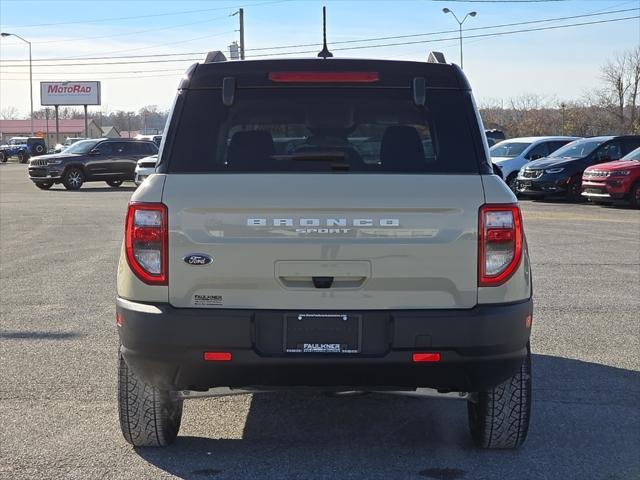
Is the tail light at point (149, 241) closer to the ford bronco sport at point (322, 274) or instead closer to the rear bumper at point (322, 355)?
the ford bronco sport at point (322, 274)

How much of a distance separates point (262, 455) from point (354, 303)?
4.04ft

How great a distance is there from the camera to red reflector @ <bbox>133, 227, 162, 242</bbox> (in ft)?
13.2

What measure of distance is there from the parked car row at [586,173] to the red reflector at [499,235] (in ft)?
58.5

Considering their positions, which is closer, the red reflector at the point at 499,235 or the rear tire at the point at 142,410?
the red reflector at the point at 499,235

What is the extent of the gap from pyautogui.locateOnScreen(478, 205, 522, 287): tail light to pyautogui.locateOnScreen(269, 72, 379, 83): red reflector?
868 millimetres

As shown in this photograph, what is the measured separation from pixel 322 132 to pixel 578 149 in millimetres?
20320

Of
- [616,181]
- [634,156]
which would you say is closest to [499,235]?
[616,181]

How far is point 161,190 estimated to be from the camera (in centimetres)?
404

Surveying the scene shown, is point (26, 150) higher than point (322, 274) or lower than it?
higher

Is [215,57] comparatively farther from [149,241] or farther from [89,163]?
[89,163]

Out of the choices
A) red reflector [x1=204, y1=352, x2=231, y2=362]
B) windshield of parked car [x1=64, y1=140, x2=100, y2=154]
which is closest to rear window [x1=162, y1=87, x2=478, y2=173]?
red reflector [x1=204, y1=352, x2=231, y2=362]

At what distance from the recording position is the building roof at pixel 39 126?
13757 cm

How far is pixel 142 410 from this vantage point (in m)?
4.59

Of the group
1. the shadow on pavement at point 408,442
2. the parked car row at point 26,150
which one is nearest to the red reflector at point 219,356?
the shadow on pavement at point 408,442
